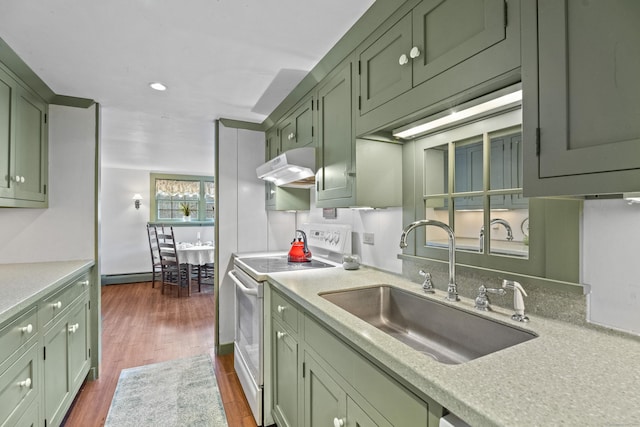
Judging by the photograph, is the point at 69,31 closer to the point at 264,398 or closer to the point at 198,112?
the point at 198,112

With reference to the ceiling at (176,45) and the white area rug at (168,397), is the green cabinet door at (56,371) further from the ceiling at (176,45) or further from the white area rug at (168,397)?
the ceiling at (176,45)

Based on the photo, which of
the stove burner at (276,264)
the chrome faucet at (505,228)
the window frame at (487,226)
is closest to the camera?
the window frame at (487,226)

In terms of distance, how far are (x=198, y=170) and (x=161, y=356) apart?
4378mm

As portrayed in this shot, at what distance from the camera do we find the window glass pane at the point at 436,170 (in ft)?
5.02

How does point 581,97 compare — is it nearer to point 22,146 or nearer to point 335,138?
point 335,138

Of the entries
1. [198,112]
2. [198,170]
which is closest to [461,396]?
[198,112]

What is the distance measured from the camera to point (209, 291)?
5.31 metres

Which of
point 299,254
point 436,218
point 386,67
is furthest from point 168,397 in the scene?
point 386,67

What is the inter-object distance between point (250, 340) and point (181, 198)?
17.4 feet

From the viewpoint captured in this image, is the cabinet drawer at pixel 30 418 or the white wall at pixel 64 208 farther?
the white wall at pixel 64 208

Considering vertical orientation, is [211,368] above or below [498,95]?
below

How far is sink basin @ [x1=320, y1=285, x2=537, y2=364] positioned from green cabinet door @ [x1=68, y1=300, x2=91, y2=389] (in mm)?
1762

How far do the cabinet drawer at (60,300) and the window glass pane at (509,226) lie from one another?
85.6 inches

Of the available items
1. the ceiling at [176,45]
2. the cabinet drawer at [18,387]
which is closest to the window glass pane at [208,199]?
the ceiling at [176,45]
